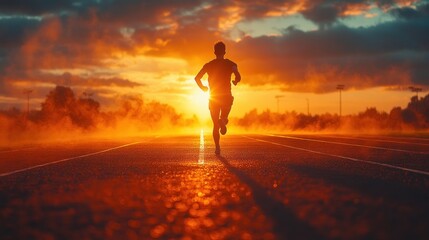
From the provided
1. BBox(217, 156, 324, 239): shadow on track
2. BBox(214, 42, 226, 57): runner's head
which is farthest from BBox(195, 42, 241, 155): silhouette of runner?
BBox(217, 156, 324, 239): shadow on track

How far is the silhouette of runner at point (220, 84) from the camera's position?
1475 cm

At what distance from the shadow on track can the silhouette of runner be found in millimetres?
Result: 7824

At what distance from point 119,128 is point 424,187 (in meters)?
69.9

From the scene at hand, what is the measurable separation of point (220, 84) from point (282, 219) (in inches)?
399

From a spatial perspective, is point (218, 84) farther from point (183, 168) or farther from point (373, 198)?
point (373, 198)

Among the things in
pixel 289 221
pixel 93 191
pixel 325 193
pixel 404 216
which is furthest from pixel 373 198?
pixel 93 191

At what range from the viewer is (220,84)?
48.4ft

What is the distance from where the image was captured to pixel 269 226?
4.45 meters

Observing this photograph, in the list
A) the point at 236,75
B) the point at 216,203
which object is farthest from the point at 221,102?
the point at 216,203

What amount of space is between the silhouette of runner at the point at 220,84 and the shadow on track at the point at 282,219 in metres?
7.82

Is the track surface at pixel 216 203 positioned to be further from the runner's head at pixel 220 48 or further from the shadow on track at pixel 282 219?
the runner's head at pixel 220 48

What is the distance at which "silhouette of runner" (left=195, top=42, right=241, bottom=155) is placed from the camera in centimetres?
1475

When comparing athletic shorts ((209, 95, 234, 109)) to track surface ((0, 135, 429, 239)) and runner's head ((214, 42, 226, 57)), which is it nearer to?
runner's head ((214, 42, 226, 57))

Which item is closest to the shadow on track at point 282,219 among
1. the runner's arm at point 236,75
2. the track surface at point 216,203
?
the track surface at point 216,203
